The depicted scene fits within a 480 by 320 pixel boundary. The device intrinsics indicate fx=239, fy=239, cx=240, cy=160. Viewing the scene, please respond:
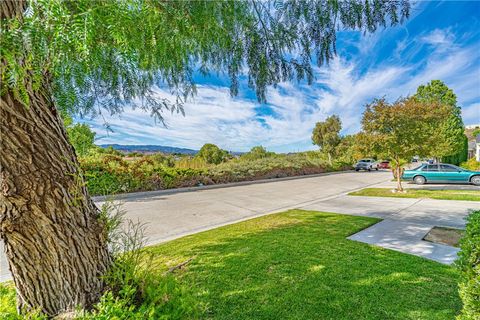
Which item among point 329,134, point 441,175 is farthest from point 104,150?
point 329,134

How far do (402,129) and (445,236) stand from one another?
594 centimetres

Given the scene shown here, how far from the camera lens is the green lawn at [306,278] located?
232 cm

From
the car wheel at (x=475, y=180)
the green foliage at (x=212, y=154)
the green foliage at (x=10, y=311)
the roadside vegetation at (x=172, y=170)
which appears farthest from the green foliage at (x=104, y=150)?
the car wheel at (x=475, y=180)

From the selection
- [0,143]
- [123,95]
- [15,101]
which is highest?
[123,95]

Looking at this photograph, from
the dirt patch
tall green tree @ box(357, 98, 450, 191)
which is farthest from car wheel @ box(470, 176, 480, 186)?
the dirt patch

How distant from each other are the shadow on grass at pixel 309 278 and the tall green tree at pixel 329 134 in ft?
79.8

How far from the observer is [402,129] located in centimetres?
922

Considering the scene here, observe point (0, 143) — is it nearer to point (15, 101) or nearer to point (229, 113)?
point (15, 101)

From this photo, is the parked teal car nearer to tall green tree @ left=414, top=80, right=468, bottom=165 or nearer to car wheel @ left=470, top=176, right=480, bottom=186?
car wheel @ left=470, top=176, right=480, bottom=186

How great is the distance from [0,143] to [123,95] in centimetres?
95

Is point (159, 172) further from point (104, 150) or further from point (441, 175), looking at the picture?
point (441, 175)

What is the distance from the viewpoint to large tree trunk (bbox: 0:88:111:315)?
4.20 ft

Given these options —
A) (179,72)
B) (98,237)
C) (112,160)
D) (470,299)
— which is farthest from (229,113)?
(112,160)

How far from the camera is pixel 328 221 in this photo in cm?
575
